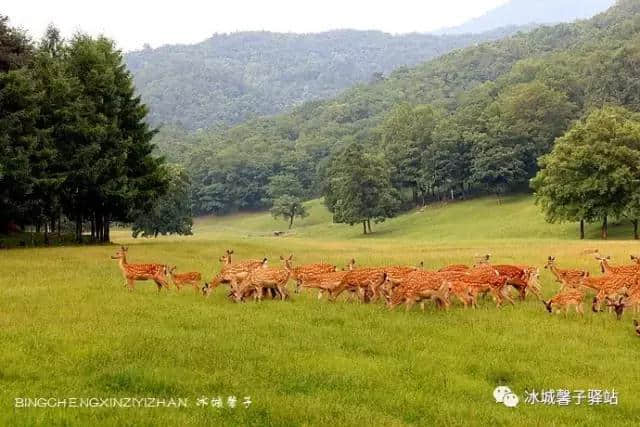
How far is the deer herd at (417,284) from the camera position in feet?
47.9

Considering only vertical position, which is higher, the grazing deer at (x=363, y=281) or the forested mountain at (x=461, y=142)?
the forested mountain at (x=461, y=142)

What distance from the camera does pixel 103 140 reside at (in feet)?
121

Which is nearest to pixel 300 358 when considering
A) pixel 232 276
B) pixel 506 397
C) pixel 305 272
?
pixel 506 397

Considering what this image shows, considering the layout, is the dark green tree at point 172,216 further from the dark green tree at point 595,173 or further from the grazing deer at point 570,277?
the grazing deer at point 570,277

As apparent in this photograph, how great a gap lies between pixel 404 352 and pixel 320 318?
121 inches

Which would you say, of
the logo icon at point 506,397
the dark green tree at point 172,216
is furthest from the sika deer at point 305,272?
the dark green tree at point 172,216

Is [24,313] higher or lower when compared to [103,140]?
lower

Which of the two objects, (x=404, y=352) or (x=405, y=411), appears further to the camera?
(x=404, y=352)

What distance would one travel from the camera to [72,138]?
120ft

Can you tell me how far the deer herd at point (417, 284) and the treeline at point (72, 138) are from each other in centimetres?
1846

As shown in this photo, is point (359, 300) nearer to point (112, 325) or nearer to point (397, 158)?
point (112, 325)

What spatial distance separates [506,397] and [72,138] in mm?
33640

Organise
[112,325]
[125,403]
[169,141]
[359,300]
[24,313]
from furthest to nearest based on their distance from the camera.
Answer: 1. [169,141]
2. [359,300]
3. [24,313]
4. [112,325]
5. [125,403]

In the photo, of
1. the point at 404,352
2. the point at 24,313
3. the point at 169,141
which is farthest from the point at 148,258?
the point at 169,141
